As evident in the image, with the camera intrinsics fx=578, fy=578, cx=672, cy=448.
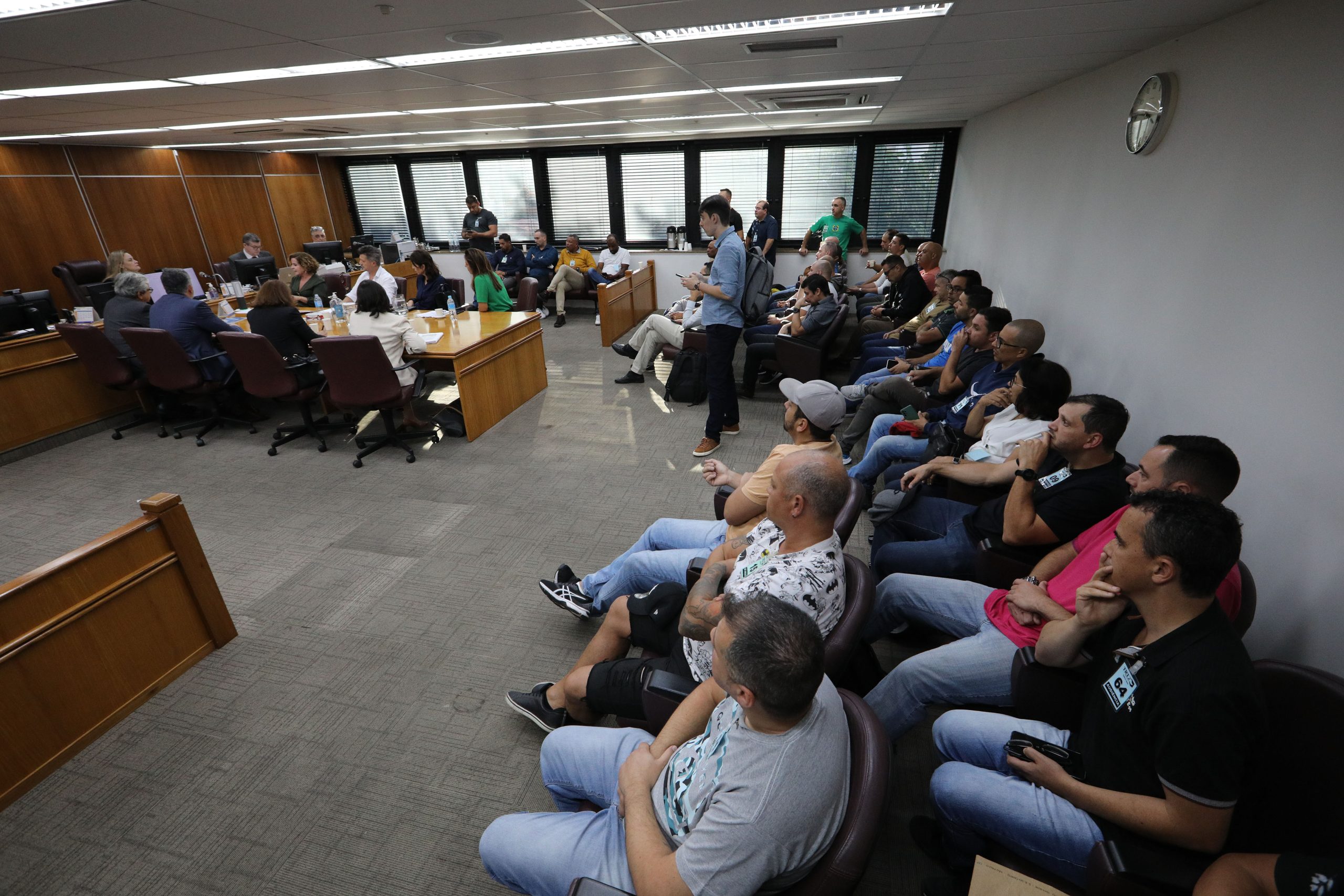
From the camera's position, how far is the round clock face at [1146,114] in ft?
8.79

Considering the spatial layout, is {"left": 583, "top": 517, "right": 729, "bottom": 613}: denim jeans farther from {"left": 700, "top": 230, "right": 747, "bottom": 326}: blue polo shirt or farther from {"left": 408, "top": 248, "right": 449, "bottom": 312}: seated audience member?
{"left": 408, "top": 248, "right": 449, "bottom": 312}: seated audience member

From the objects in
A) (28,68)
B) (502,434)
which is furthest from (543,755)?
(28,68)

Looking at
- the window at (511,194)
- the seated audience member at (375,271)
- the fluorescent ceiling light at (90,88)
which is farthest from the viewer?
the window at (511,194)

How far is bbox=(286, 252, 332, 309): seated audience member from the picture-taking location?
6426mm

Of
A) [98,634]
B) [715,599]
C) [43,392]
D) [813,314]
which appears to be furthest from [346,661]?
[43,392]

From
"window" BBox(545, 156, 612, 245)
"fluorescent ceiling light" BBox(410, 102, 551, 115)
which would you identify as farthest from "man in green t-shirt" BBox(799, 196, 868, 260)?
"fluorescent ceiling light" BBox(410, 102, 551, 115)

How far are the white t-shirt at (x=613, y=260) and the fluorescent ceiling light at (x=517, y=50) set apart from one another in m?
5.84

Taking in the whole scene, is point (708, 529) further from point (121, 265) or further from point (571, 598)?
point (121, 265)

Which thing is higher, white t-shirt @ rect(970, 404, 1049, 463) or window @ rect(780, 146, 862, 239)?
window @ rect(780, 146, 862, 239)

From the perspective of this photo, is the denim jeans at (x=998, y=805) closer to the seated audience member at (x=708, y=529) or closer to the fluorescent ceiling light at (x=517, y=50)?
the seated audience member at (x=708, y=529)

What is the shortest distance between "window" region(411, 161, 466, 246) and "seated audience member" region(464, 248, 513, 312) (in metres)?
4.77

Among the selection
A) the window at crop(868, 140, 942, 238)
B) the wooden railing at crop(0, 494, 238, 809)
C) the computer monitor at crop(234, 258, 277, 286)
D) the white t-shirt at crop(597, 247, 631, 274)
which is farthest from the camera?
the white t-shirt at crop(597, 247, 631, 274)

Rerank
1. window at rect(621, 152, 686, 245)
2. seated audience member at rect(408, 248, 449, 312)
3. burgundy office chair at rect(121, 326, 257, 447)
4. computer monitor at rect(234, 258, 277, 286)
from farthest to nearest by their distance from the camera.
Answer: window at rect(621, 152, 686, 245) < computer monitor at rect(234, 258, 277, 286) < seated audience member at rect(408, 248, 449, 312) < burgundy office chair at rect(121, 326, 257, 447)

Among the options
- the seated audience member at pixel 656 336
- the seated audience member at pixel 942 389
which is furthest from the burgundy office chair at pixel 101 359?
the seated audience member at pixel 942 389
